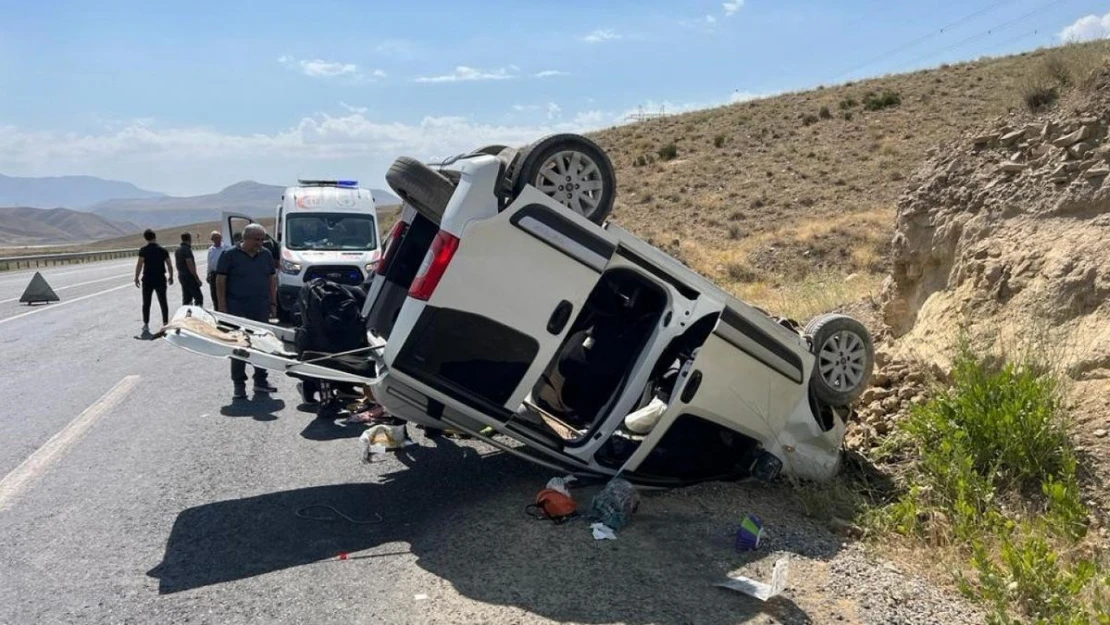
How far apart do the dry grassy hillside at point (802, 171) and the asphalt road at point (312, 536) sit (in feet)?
20.6

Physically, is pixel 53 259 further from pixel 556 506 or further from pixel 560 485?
pixel 556 506

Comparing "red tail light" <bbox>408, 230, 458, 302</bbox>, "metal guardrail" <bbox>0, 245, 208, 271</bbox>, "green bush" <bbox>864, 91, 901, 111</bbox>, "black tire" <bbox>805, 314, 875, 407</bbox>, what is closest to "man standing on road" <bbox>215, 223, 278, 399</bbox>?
"red tail light" <bbox>408, 230, 458, 302</bbox>

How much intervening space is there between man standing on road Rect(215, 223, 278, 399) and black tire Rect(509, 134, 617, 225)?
5273mm

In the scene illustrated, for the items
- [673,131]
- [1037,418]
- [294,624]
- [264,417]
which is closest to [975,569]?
[1037,418]

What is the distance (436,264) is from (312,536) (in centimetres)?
178

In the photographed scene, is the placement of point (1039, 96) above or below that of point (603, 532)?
above

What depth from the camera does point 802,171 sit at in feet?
114

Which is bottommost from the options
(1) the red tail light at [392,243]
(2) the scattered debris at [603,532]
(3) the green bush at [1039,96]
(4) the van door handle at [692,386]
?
(2) the scattered debris at [603,532]

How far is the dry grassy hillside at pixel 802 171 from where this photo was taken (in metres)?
20.9

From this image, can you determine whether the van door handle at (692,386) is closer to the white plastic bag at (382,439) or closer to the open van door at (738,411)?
the open van door at (738,411)

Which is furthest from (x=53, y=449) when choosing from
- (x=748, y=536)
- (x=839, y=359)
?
(x=839, y=359)

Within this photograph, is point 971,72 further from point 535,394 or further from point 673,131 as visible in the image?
point 535,394

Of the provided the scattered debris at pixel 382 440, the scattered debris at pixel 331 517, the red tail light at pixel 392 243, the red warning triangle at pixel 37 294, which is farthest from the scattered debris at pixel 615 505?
the red warning triangle at pixel 37 294

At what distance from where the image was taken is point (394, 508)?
584cm
